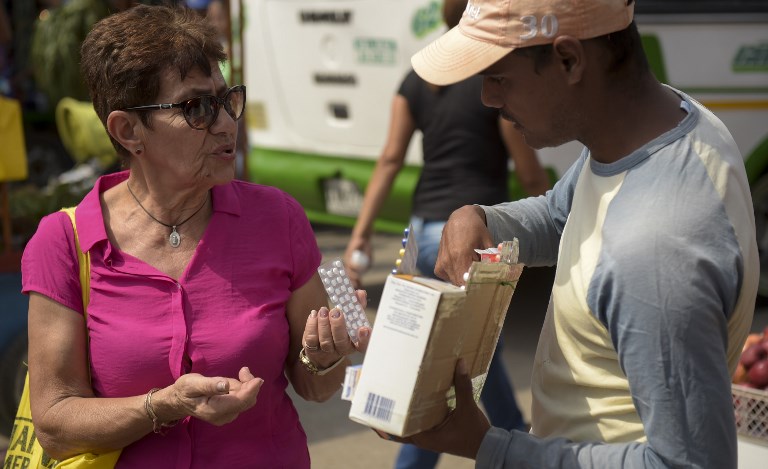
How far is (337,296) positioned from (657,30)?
421 centimetres

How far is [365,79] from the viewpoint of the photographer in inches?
244

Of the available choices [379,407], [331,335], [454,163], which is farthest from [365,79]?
[379,407]

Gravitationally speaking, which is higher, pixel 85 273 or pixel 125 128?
pixel 125 128

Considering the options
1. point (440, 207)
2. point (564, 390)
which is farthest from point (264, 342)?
point (440, 207)

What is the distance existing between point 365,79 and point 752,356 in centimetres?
343

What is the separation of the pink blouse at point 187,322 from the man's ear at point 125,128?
0.47ft

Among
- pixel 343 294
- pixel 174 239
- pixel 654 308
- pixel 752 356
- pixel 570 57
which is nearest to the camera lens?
pixel 654 308

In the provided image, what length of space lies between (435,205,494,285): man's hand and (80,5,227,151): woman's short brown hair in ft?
2.42

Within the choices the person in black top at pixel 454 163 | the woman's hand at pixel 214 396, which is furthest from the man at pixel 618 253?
the person in black top at pixel 454 163

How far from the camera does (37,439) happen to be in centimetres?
223

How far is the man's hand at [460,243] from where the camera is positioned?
5.74ft

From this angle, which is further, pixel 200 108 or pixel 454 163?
pixel 454 163

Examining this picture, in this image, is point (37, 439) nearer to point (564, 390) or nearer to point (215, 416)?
point (215, 416)

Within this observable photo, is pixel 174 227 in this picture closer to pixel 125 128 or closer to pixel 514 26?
pixel 125 128
